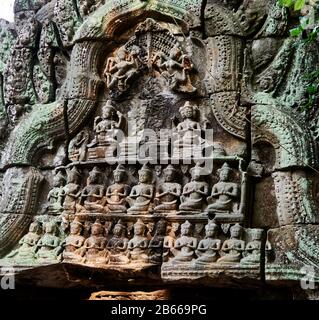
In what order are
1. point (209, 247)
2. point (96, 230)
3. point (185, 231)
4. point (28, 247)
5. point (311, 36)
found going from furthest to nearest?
point (28, 247) < point (96, 230) < point (185, 231) < point (209, 247) < point (311, 36)

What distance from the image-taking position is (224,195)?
195 inches

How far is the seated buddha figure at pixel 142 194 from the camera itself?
16.8 feet

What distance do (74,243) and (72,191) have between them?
441mm

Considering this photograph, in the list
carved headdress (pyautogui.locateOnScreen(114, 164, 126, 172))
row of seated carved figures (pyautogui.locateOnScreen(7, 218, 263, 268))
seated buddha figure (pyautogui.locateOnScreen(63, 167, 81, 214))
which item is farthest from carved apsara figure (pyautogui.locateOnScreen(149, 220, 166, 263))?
seated buddha figure (pyautogui.locateOnScreen(63, 167, 81, 214))

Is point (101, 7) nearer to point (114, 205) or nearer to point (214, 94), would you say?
point (214, 94)

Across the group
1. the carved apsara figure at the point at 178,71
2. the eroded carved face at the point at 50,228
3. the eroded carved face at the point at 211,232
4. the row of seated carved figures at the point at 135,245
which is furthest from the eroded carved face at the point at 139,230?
the carved apsara figure at the point at 178,71

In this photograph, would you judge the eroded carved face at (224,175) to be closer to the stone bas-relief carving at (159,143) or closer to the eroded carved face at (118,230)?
the stone bas-relief carving at (159,143)

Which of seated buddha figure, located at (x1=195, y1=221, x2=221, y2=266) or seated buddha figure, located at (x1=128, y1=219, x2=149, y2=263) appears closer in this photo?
seated buddha figure, located at (x1=195, y1=221, x2=221, y2=266)

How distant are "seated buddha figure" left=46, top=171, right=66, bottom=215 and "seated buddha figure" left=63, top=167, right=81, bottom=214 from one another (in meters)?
0.07

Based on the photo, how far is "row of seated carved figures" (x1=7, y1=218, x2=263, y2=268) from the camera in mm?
4820

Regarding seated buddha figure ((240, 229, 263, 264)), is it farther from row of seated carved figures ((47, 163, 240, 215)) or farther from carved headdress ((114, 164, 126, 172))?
carved headdress ((114, 164, 126, 172))

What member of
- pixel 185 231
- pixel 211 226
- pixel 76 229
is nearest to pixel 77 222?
pixel 76 229

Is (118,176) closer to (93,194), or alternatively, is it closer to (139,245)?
(93,194)

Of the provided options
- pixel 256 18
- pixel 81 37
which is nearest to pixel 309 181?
pixel 256 18
